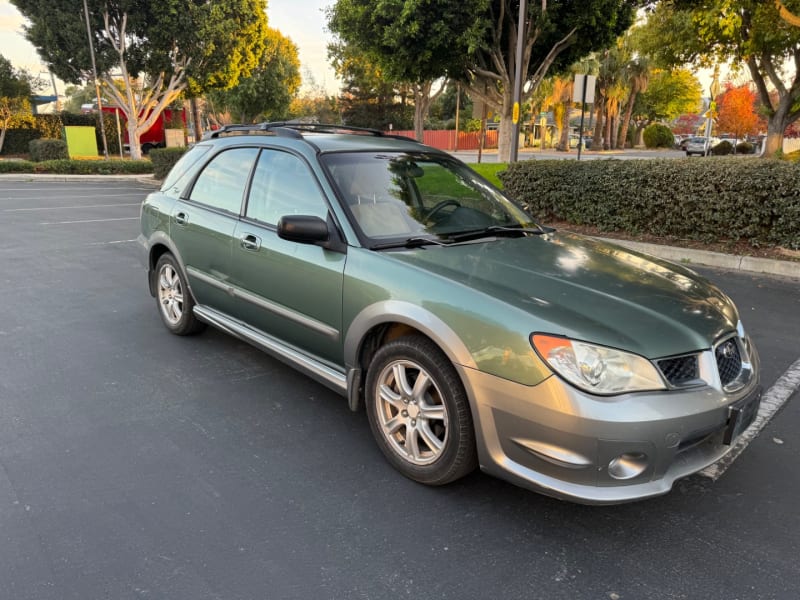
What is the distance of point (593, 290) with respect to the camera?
9.17 ft

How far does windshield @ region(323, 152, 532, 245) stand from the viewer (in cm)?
339

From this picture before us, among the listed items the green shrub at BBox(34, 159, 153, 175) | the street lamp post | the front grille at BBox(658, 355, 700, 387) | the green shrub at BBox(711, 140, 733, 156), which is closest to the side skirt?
the front grille at BBox(658, 355, 700, 387)

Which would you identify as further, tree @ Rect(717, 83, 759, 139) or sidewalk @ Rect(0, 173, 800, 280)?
tree @ Rect(717, 83, 759, 139)

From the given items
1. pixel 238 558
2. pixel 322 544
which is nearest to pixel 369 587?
pixel 322 544

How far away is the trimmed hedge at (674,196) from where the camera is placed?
288 inches

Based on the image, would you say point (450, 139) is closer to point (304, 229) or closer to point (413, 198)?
point (413, 198)

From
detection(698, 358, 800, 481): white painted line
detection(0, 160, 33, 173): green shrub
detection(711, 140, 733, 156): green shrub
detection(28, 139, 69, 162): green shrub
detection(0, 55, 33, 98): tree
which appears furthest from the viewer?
detection(711, 140, 733, 156): green shrub

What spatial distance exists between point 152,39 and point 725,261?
81.6ft

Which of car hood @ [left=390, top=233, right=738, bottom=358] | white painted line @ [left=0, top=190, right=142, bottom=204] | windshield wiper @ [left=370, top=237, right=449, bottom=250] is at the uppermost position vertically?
windshield wiper @ [left=370, top=237, right=449, bottom=250]

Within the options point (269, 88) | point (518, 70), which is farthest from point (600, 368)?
point (269, 88)

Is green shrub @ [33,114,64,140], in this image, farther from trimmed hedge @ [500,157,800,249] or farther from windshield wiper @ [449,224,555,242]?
windshield wiper @ [449,224,555,242]

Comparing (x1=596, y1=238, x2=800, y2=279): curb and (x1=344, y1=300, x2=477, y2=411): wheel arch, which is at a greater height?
(x1=344, y1=300, x2=477, y2=411): wheel arch

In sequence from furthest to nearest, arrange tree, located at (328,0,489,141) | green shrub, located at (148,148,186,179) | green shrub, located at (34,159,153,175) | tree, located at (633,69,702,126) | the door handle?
tree, located at (633,69,702,126) < green shrub, located at (34,159,153,175) < green shrub, located at (148,148,186,179) < tree, located at (328,0,489,141) < the door handle

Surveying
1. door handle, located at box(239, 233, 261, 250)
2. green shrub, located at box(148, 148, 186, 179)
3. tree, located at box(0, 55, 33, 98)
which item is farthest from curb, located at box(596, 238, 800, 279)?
tree, located at box(0, 55, 33, 98)
